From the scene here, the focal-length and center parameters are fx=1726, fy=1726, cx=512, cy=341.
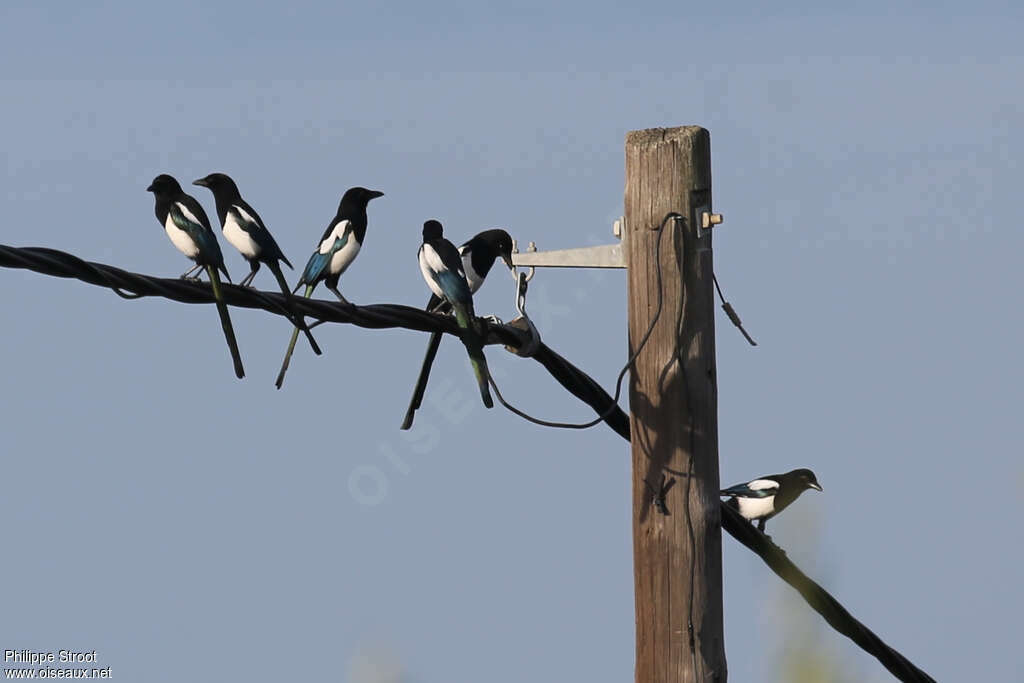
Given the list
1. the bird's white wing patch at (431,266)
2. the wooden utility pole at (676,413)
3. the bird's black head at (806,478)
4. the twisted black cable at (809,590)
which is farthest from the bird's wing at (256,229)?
the bird's black head at (806,478)

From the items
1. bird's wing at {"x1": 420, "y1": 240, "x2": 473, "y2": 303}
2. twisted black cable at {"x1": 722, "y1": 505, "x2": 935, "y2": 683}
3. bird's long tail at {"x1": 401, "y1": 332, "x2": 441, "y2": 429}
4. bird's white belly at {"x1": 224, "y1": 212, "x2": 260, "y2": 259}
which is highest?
bird's white belly at {"x1": 224, "y1": 212, "x2": 260, "y2": 259}

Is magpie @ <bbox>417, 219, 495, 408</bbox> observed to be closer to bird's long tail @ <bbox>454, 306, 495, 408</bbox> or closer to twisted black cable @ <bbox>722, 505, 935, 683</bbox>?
bird's long tail @ <bbox>454, 306, 495, 408</bbox>

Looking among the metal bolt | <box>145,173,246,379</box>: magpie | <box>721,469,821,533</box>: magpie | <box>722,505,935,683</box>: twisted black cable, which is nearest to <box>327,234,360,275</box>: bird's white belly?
<box>145,173,246,379</box>: magpie

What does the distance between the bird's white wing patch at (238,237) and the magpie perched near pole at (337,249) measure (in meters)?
0.26

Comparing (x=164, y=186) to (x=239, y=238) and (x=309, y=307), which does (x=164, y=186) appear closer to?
(x=239, y=238)

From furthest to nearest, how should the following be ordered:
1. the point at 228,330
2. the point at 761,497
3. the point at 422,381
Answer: the point at 761,497
the point at 422,381
the point at 228,330

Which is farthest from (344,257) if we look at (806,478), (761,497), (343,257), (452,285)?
(806,478)

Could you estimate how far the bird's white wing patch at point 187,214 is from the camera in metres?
7.53

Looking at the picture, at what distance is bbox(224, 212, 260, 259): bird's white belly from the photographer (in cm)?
782

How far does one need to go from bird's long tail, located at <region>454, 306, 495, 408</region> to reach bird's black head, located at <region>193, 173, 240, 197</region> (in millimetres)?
1465

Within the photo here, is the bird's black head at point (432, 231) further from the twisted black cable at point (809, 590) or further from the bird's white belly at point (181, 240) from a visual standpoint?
the twisted black cable at point (809, 590)

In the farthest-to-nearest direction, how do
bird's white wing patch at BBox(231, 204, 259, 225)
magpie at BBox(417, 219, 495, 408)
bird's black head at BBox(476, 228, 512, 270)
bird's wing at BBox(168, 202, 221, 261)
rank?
1. bird's black head at BBox(476, 228, 512, 270)
2. bird's white wing patch at BBox(231, 204, 259, 225)
3. magpie at BBox(417, 219, 495, 408)
4. bird's wing at BBox(168, 202, 221, 261)

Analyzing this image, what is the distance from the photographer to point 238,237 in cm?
794

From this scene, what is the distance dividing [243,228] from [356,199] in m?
0.65
